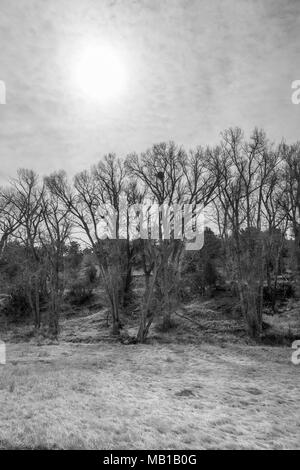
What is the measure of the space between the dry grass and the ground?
0.02 meters

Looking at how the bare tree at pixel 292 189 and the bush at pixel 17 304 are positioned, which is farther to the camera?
the bush at pixel 17 304

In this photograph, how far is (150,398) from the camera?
6.89 meters

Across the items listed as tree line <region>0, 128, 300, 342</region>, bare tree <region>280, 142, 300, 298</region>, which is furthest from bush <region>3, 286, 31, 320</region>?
bare tree <region>280, 142, 300, 298</region>

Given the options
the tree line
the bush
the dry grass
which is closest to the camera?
the dry grass

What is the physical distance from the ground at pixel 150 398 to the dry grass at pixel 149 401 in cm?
2

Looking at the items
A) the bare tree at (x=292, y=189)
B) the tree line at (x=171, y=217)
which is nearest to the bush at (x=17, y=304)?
the tree line at (x=171, y=217)

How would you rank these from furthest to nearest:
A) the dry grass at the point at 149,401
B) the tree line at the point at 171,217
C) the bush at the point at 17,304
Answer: the bush at the point at 17,304 < the tree line at the point at 171,217 < the dry grass at the point at 149,401

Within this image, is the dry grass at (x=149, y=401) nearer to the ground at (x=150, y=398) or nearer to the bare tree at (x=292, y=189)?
the ground at (x=150, y=398)

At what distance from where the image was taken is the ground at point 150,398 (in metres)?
4.84

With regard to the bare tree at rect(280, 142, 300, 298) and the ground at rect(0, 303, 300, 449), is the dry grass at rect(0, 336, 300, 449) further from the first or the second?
the bare tree at rect(280, 142, 300, 298)

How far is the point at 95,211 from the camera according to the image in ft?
60.6

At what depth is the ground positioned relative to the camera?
4.84 m

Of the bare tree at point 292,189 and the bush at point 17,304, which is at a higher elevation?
the bare tree at point 292,189
